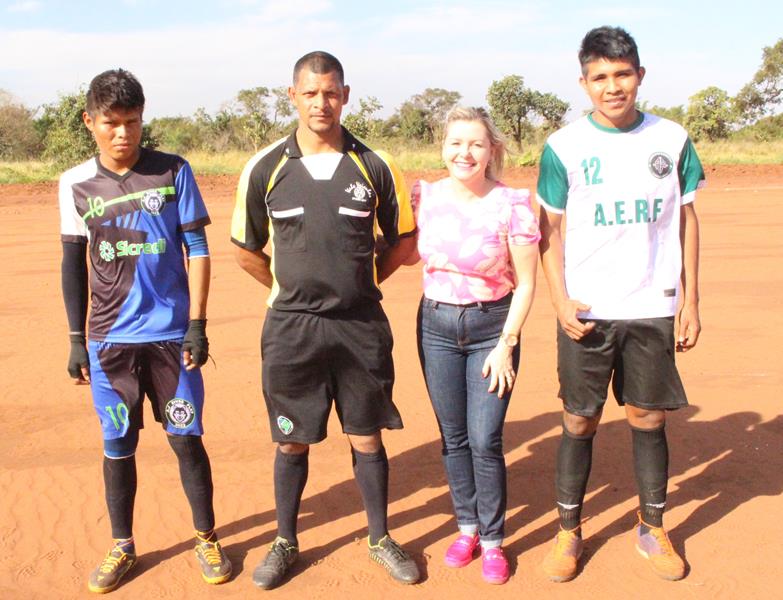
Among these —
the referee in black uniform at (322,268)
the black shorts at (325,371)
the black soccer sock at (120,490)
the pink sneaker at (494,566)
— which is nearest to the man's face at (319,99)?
the referee in black uniform at (322,268)

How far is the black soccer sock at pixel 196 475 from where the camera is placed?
145 inches

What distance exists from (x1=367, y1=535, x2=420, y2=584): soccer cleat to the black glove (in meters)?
1.18

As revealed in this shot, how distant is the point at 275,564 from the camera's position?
3725mm

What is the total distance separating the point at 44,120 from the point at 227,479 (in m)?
33.0

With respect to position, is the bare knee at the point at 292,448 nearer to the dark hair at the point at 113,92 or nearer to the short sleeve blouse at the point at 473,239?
the short sleeve blouse at the point at 473,239

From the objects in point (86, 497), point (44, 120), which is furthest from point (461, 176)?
point (44, 120)

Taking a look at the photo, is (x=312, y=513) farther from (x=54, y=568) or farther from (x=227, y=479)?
(x=54, y=568)

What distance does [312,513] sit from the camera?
4.45 metres

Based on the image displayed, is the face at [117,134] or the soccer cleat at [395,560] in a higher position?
the face at [117,134]

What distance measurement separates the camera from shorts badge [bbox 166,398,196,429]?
11.9 ft

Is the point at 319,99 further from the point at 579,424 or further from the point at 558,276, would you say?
the point at 579,424

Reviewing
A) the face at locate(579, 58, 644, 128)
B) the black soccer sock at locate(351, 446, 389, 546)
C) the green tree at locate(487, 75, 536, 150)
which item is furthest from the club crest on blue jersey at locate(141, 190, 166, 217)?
the green tree at locate(487, 75, 536, 150)

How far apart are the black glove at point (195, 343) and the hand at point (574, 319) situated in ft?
4.94

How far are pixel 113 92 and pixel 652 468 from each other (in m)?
2.81
